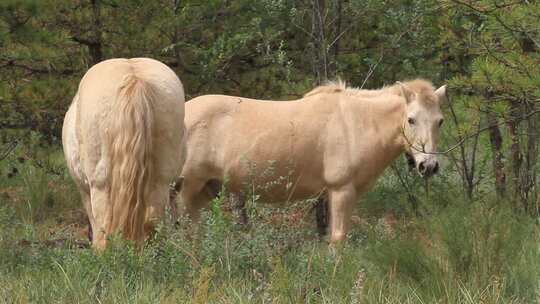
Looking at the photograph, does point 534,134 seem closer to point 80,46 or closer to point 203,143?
point 203,143

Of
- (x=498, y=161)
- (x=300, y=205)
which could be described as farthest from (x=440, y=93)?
(x=300, y=205)

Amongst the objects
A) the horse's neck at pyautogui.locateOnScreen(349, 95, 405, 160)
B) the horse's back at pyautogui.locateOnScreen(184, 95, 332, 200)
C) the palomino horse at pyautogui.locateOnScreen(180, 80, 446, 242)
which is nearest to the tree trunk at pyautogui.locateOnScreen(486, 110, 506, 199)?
the palomino horse at pyautogui.locateOnScreen(180, 80, 446, 242)

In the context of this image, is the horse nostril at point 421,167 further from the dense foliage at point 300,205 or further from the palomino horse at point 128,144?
the palomino horse at point 128,144

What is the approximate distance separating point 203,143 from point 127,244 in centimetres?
283

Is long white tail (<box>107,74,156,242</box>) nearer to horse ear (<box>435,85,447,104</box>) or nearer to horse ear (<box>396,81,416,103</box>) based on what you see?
horse ear (<box>396,81,416,103</box>)

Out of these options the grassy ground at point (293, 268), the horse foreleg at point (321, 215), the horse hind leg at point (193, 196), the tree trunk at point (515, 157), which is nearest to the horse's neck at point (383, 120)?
the tree trunk at point (515, 157)

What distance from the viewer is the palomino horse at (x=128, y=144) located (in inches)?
221

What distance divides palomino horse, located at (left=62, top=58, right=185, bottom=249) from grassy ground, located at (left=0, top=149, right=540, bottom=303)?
0.20 metres

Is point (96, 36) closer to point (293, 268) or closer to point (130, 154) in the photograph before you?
point (130, 154)

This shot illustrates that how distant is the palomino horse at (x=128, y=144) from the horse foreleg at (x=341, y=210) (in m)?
Result: 2.63

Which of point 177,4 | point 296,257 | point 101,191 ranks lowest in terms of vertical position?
point 296,257

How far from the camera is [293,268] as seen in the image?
233 inches

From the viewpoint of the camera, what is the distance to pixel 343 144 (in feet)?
27.7

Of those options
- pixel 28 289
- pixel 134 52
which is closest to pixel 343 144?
pixel 134 52
